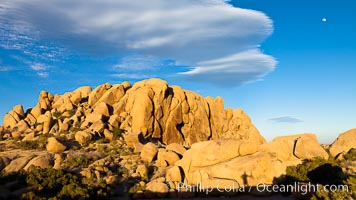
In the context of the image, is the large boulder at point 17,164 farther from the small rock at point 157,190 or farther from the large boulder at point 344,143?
the large boulder at point 344,143

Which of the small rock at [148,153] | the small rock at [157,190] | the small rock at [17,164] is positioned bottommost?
the small rock at [157,190]

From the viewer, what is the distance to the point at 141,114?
5188cm

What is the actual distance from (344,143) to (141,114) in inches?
1198

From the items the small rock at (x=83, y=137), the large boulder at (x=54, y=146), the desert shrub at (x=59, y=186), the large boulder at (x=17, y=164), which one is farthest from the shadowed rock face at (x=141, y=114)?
the desert shrub at (x=59, y=186)

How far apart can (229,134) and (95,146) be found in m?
30.9

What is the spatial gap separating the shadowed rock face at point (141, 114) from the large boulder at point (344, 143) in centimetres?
1322

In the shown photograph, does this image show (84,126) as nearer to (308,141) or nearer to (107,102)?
(107,102)

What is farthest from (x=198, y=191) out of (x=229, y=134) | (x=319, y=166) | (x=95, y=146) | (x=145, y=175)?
(x=229, y=134)

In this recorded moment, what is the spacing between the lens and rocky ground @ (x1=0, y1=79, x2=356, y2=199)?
27.2 m

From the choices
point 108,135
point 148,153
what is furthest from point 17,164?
point 148,153

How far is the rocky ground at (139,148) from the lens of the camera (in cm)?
2722

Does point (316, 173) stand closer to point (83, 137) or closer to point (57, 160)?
point (57, 160)

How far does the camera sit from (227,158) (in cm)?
2912

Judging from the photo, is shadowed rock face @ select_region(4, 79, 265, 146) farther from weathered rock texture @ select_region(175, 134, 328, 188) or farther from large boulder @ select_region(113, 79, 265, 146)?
weathered rock texture @ select_region(175, 134, 328, 188)
